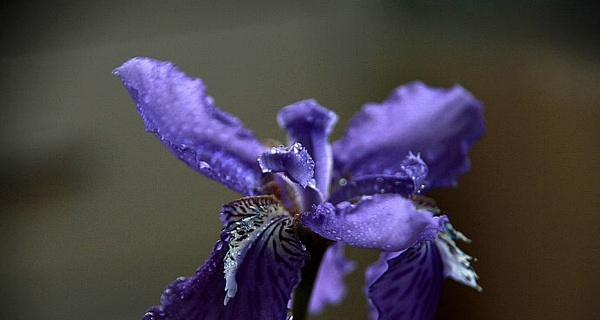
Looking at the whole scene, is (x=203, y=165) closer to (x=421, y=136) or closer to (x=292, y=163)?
(x=292, y=163)

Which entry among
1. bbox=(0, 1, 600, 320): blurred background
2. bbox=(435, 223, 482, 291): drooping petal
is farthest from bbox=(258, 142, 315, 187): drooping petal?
bbox=(0, 1, 600, 320): blurred background

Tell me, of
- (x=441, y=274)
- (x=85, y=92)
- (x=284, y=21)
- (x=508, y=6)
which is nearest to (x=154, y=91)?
(x=441, y=274)

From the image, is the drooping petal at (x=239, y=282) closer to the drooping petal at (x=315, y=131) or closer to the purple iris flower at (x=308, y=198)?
the purple iris flower at (x=308, y=198)

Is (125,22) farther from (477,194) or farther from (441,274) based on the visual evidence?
(441,274)

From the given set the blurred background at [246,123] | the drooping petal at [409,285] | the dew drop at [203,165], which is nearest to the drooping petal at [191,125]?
the dew drop at [203,165]

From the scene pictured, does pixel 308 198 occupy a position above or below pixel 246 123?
below

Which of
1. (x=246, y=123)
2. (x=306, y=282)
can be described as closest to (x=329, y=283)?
(x=306, y=282)

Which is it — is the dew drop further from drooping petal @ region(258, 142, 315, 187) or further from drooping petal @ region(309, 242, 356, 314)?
drooping petal @ region(309, 242, 356, 314)
